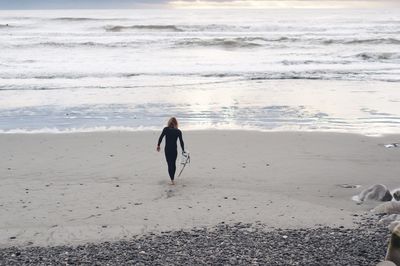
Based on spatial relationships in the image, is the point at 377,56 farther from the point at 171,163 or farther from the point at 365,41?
the point at 171,163

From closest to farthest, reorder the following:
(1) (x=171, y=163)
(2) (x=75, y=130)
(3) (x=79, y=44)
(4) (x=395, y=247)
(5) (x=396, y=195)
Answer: (4) (x=395, y=247) → (5) (x=396, y=195) → (1) (x=171, y=163) → (2) (x=75, y=130) → (3) (x=79, y=44)

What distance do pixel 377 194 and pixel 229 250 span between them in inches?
136

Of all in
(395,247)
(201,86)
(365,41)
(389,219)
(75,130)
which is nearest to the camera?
(395,247)

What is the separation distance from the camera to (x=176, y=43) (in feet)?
158

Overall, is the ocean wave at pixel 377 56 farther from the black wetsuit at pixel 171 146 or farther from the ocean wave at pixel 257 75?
the black wetsuit at pixel 171 146

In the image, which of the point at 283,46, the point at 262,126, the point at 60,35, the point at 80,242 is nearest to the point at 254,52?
the point at 283,46

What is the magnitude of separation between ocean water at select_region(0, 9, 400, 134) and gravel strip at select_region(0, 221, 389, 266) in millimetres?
7527

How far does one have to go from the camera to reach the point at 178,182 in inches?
403

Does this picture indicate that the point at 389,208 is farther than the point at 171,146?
No

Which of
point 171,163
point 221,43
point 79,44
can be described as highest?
point 79,44

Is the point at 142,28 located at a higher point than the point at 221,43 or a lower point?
higher

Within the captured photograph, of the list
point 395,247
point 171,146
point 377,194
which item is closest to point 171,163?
point 171,146

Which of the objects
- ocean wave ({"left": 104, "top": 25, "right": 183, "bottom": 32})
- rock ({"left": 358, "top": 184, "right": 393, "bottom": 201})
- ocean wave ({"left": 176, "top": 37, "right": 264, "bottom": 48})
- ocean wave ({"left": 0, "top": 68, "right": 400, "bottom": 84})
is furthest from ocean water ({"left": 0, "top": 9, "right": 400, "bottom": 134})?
ocean wave ({"left": 104, "top": 25, "right": 183, "bottom": 32})

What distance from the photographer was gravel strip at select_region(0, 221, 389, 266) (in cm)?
648
